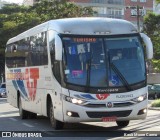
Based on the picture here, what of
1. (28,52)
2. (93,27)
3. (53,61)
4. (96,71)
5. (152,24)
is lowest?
(96,71)

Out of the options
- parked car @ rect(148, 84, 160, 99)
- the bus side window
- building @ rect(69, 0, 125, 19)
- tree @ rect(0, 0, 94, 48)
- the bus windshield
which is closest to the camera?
the bus windshield

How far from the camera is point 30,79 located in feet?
59.0

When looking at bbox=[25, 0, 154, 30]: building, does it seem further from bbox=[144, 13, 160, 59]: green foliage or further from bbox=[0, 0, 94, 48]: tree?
bbox=[144, 13, 160, 59]: green foliage

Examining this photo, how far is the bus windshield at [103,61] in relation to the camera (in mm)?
13227

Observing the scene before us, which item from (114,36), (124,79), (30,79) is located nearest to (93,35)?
(114,36)

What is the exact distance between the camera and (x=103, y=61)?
43.8 ft

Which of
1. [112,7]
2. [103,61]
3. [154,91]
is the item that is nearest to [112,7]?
[112,7]

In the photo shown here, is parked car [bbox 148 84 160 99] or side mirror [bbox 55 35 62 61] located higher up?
side mirror [bbox 55 35 62 61]

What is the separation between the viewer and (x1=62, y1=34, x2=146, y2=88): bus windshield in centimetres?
1323

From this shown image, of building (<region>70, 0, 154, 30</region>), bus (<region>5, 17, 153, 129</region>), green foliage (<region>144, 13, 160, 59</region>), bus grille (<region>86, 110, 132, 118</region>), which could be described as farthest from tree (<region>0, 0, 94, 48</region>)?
bus grille (<region>86, 110, 132, 118</region>)

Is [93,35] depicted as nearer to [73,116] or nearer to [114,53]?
[114,53]

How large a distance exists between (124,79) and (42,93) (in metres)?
3.70

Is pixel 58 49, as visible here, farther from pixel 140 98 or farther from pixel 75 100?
pixel 140 98

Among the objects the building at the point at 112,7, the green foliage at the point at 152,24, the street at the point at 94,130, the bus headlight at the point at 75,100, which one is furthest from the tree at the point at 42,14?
the bus headlight at the point at 75,100
